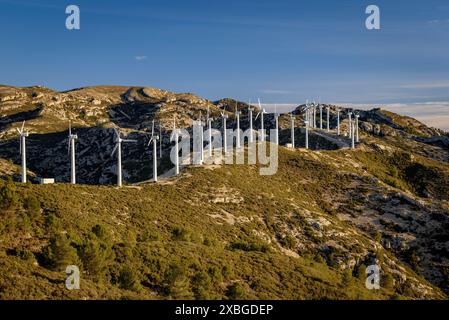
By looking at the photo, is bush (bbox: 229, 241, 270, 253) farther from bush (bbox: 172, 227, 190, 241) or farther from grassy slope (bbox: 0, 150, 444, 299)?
bush (bbox: 172, 227, 190, 241)

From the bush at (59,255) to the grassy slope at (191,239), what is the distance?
2.19ft

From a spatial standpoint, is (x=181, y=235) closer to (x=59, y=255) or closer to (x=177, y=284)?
(x=177, y=284)

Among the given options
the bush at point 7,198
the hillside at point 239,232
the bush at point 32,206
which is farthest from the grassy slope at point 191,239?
the bush at point 7,198

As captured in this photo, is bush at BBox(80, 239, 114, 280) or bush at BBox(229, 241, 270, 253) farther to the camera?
bush at BBox(229, 241, 270, 253)

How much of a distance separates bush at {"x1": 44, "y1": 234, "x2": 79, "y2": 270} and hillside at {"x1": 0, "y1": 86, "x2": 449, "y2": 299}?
4.4 inches

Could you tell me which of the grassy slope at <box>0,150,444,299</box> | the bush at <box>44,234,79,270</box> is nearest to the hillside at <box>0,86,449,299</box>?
the bush at <box>44,234,79,270</box>

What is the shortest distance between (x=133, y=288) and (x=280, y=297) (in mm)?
18319

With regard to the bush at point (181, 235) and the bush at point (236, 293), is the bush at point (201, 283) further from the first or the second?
the bush at point (181, 235)

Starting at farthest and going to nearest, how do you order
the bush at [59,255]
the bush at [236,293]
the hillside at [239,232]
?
the bush at [236,293], the hillside at [239,232], the bush at [59,255]

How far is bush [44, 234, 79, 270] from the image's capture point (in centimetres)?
4816

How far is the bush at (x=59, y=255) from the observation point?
4816 centimetres

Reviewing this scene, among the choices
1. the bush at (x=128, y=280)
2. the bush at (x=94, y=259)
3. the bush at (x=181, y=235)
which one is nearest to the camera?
the bush at (x=128, y=280)
